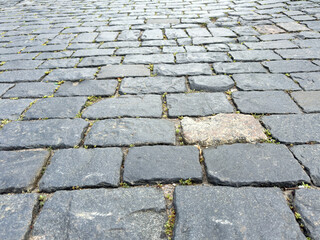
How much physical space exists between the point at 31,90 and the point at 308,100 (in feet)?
9.18

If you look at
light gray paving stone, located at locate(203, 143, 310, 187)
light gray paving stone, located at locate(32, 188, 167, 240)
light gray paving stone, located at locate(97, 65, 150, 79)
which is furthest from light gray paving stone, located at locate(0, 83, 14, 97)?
light gray paving stone, located at locate(203, 143, 310, 187)

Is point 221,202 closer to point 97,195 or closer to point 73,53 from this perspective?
point 97,195

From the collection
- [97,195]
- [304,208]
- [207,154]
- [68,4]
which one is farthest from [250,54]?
[68,4]

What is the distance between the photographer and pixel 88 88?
8.98ft

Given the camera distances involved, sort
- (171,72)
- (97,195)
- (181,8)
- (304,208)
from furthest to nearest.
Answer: (181,8)
(171,72)
(97,195)
(304,208)

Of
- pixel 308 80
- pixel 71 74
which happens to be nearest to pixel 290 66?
pixel 308 80

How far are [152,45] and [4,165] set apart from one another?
107 inches

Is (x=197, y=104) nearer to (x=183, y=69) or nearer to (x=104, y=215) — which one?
Result: (x=183, y=69)

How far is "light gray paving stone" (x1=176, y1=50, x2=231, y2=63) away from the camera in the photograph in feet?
10.7

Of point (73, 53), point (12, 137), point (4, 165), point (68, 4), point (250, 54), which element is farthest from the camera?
point (68, 4)

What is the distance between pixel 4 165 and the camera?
1.76 meters

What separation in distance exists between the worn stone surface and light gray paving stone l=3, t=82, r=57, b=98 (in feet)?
5.14

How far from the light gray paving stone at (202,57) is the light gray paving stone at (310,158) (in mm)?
1731

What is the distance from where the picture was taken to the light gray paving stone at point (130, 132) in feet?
6.36
